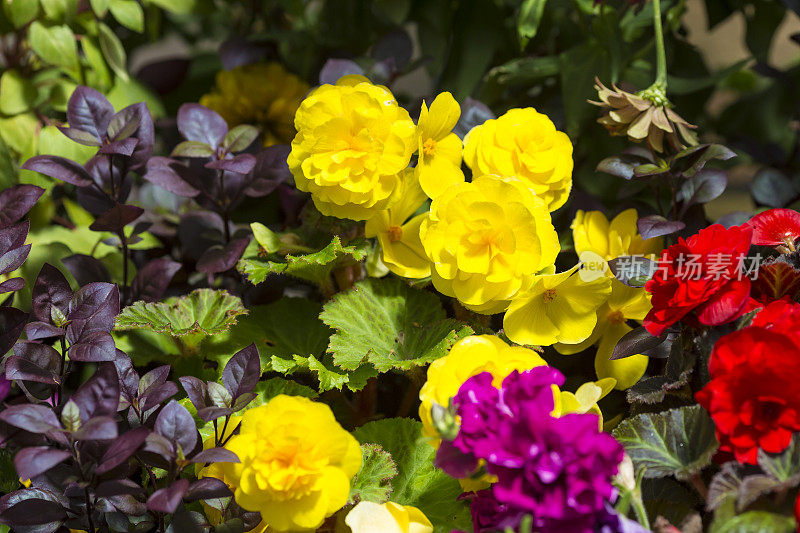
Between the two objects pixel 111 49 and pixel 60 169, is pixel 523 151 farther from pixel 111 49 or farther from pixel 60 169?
pixel 111 49

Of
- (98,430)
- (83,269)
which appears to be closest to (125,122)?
(83,269)

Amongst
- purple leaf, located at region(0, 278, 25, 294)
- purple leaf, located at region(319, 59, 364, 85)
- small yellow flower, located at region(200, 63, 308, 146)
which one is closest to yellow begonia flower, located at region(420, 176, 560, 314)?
purple leaf, located at region(319, 59, 364, 85)

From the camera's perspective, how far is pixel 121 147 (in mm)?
729

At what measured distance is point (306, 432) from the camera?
539 mm

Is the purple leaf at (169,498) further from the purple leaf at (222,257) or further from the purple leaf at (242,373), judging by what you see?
the purple leaf at (222,257)

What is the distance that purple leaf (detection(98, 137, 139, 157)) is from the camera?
0.73 metres

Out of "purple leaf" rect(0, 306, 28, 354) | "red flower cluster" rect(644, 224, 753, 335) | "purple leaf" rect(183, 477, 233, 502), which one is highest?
"red flower cluster" rect(644, 224, 753, 335)

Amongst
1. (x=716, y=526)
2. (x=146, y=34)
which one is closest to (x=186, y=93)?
(x=146, y=34)

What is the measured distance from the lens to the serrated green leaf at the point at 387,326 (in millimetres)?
696

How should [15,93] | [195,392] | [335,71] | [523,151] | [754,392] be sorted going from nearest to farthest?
[754,392] < [195,392] < [523,151] < [335,71] < [15,93]

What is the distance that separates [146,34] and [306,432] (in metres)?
1.01

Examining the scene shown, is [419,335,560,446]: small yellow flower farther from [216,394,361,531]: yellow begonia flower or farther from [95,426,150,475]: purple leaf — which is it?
[95,426,150,475]: purple leaf

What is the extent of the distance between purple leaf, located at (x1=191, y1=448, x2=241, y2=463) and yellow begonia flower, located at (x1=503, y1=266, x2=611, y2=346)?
28 centimetres

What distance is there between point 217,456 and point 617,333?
423 millimetres
